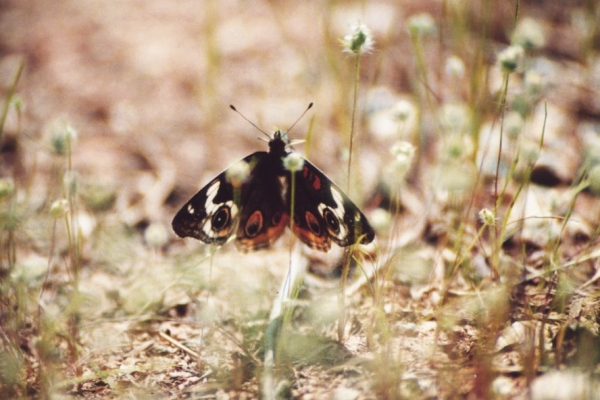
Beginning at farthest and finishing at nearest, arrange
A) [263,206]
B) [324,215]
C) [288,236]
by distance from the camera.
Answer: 1. [288,236]
2. [263,206]
3. [324,215]

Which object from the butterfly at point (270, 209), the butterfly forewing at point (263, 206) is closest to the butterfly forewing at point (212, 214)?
the butterfly at point (270, 209)

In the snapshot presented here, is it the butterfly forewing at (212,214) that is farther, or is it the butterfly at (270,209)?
the butterfly forewing at (212,214)

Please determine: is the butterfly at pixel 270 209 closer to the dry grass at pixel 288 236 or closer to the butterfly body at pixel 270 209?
the butterfly body at pixel 270 209

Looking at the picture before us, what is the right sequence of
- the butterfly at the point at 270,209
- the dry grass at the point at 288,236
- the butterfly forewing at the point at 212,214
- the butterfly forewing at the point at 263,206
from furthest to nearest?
the butterfly forewing at the point at 263,206
the butterfly forewing at the point at 212,214
the butterfly at the point at 270,209
the dry grass at the point at 288,236

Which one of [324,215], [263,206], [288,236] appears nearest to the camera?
[324,215]

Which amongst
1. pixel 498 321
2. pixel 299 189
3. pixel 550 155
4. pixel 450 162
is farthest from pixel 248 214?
pixel 550 155

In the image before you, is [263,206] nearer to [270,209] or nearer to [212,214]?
[270,209]

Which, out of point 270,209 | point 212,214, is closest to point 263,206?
point 270,209

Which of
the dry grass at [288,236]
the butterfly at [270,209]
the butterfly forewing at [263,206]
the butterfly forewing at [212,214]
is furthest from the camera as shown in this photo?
the butterfly forewing at [263,206]
